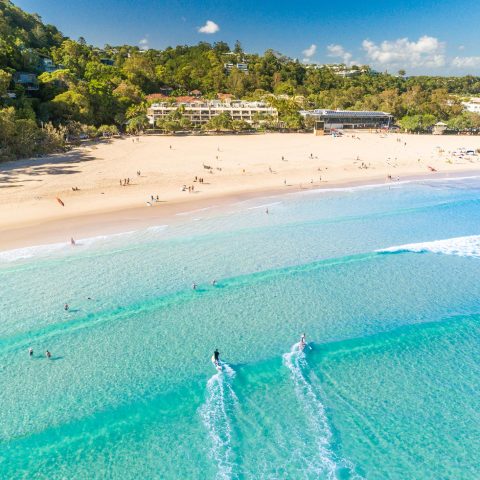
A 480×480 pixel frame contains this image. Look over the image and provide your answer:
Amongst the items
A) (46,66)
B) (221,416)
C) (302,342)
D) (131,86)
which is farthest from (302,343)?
(46,66)

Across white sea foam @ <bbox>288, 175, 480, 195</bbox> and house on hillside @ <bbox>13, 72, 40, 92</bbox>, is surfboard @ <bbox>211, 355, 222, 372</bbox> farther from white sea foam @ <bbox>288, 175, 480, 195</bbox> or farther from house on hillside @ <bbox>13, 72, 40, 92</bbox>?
house on hillside @ <bbox>13, 72, 40, 92</bbox>

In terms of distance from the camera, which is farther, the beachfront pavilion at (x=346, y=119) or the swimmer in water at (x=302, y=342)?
the beachfront pavilion at (x=346, y=119)

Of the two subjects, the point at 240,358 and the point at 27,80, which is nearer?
the point at 240,358

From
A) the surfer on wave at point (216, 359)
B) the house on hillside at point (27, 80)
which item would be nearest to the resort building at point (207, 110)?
the house on hillside at point (27, 80)

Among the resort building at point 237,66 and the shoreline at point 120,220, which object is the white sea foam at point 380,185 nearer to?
the shoreline at point 120,220

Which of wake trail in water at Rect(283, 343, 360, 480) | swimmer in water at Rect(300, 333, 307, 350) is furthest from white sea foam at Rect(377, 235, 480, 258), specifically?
wake trail in water at Rect(283, 343, 360, 480)

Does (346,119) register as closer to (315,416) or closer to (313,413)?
(313,413)

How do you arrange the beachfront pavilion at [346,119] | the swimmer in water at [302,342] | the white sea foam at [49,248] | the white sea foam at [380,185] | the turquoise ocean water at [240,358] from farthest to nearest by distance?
1. the beachfront pavilion at [346,119]
2. the white sea foam at [380,185]
3. the white sea foam at [49,248]
4. the swimmer in water at [302,342]
5. the turquoise ocean water at [240,358]
